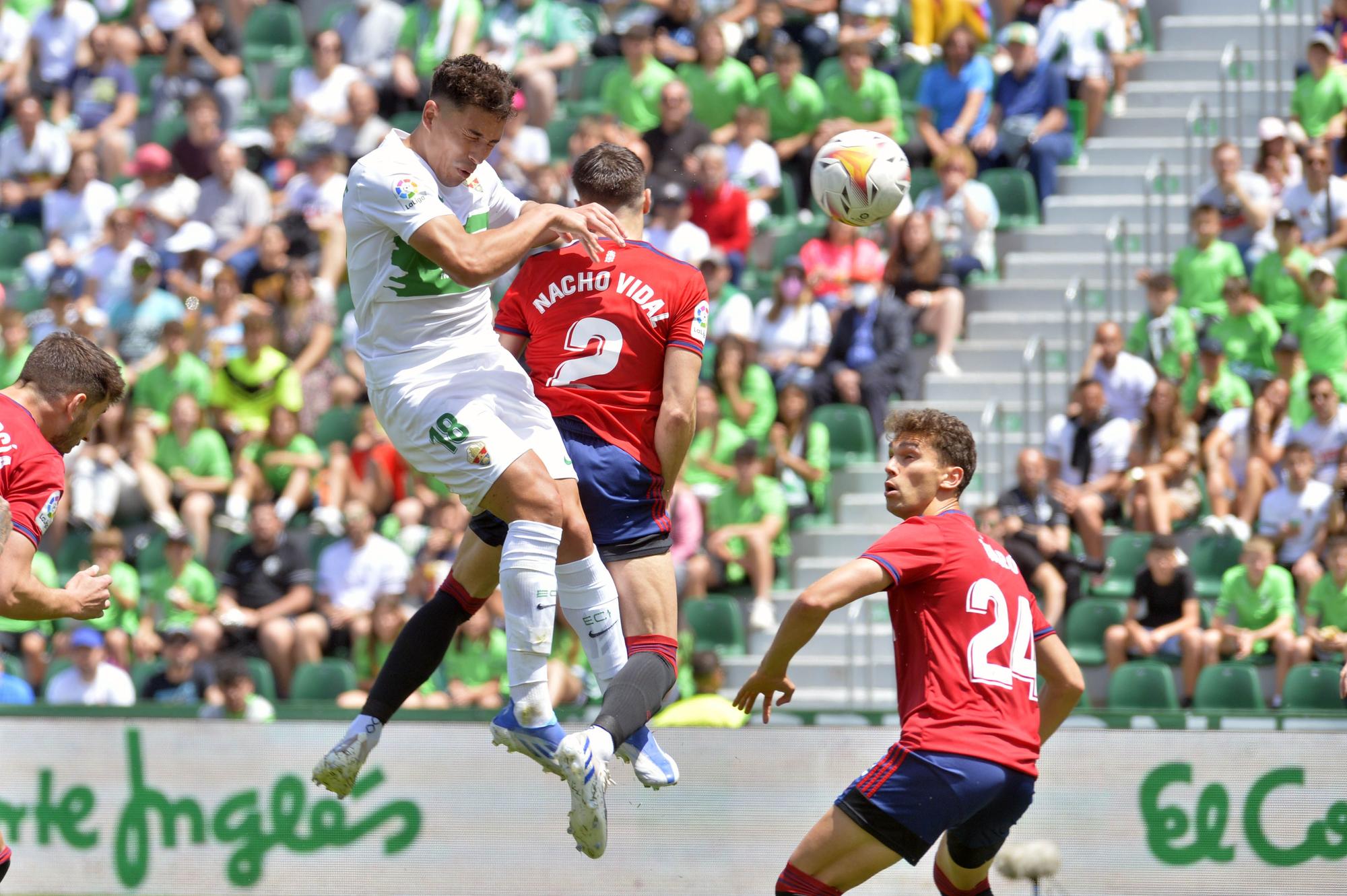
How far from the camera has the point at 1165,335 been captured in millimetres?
13492

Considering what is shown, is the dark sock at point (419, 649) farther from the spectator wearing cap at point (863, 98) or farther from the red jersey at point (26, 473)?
the spectator wearing cap at point (863, 98)

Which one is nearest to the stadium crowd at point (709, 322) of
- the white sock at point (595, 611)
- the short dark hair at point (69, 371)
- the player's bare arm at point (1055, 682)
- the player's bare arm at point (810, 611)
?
the white sock at point (595, 611)

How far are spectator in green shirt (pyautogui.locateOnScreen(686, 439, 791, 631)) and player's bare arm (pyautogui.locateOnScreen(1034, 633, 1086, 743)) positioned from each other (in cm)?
601

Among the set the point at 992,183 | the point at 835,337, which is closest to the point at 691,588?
the point at 835,337

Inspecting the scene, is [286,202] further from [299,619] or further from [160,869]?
[160,869]

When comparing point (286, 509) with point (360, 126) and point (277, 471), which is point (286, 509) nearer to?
point (277, 471)

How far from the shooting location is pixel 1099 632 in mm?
12305

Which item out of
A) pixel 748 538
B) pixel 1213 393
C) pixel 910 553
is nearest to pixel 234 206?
pixel 748 538

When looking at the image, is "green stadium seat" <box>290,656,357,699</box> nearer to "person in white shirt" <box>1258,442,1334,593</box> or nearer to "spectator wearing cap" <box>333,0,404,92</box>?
"person in white shirt" <box>1258,442,1334,593</box>

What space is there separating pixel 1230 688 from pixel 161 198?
35.0 ft

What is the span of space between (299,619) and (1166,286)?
6.78m

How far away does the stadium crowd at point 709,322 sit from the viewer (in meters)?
12.8

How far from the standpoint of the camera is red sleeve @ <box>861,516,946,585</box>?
20.8 ft

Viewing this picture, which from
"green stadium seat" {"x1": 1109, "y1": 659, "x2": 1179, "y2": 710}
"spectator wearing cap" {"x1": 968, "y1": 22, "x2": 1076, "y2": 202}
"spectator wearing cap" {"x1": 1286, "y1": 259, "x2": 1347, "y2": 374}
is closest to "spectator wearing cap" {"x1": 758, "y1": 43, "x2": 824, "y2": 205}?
"spectator wearing cap" {"x1": 968, "y1": 22, "x2": 1076, "y2": 202}
